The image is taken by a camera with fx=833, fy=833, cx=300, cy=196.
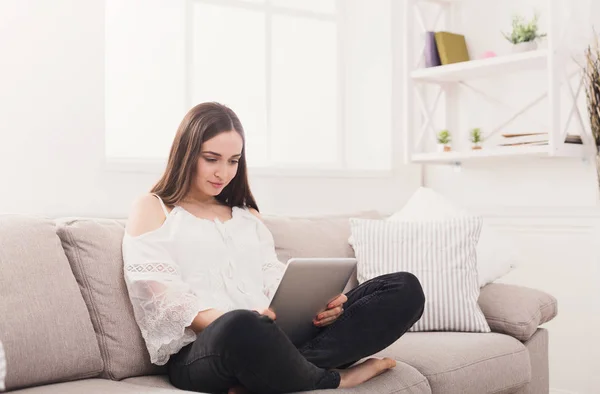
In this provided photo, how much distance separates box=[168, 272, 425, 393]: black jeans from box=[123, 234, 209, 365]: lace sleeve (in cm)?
5

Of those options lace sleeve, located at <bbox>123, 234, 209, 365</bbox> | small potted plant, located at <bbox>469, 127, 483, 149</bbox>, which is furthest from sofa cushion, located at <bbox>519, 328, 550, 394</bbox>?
lace sleeve, located at <bbox>123, 234, 209, 365</bbox>

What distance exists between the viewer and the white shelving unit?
331 centimetres

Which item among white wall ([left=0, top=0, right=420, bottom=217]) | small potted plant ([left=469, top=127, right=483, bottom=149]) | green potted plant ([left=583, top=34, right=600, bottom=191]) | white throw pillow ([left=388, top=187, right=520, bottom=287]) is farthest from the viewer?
small potted plant ([left=469, top=127, right=483, bottom=149])

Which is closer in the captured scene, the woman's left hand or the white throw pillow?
the woman's left hand

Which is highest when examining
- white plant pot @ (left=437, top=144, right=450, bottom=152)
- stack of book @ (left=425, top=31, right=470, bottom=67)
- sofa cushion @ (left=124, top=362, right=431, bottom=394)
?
stack of book @ (left=425, top=31, right=470, bottom=67)

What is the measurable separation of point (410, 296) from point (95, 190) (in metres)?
1.31

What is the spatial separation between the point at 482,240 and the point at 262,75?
1.33 m

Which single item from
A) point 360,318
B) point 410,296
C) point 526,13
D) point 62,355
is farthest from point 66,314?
point 526,13

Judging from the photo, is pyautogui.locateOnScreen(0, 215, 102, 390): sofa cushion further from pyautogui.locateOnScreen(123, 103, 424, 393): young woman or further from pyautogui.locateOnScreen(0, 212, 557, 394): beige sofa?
pyautogui.locateOnScreen(123, 103, 424, 393): young woman

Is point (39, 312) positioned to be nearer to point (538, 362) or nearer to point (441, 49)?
point (538, 362)

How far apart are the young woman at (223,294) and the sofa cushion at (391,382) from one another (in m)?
0.02

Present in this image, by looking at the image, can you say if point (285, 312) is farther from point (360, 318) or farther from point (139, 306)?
point (139, 306)

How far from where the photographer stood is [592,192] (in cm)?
347

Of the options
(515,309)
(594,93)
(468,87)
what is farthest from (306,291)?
(468,87)
